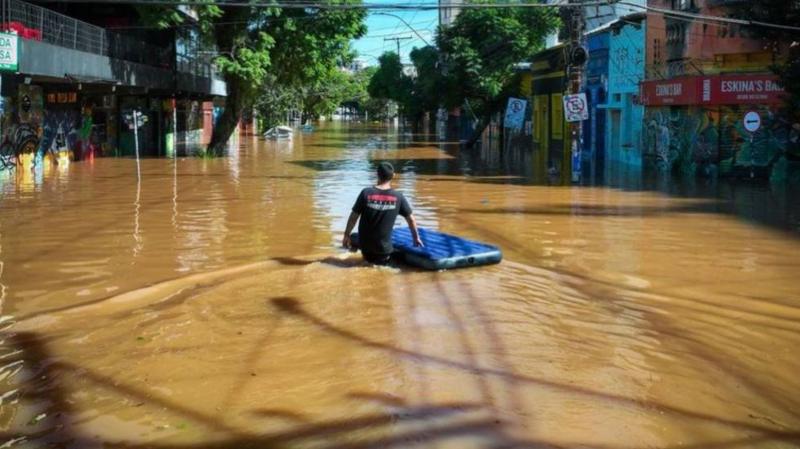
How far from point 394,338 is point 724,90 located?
67.5 ft

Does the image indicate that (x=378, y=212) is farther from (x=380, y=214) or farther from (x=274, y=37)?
(x=274, y=37)

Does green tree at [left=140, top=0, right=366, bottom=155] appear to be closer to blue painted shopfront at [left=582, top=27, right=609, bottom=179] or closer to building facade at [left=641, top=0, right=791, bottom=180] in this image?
blue painted shopfront at [left=582, top=27, right=609, bottom=179]

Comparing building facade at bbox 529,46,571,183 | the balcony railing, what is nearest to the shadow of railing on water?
the balcony railing

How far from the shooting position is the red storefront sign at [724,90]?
79.7ft

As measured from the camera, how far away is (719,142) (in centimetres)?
2589

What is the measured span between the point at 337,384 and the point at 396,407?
26.0 inches

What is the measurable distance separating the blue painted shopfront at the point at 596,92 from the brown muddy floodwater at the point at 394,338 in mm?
20874

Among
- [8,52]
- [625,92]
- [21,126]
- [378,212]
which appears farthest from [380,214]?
[625,92]

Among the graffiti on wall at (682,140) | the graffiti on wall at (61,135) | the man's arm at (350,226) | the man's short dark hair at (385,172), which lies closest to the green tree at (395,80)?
the graffiti on wall at (61,135)

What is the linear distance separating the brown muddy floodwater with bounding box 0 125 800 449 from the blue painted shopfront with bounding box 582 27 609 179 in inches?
822

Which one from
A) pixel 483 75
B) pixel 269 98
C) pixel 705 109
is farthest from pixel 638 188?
pixel 269 98

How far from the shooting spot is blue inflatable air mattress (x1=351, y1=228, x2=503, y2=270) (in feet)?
33.2

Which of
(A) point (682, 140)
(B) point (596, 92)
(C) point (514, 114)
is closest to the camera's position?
(A) point (682, 140)

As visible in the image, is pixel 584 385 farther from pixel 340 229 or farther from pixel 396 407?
pixel 340 229
